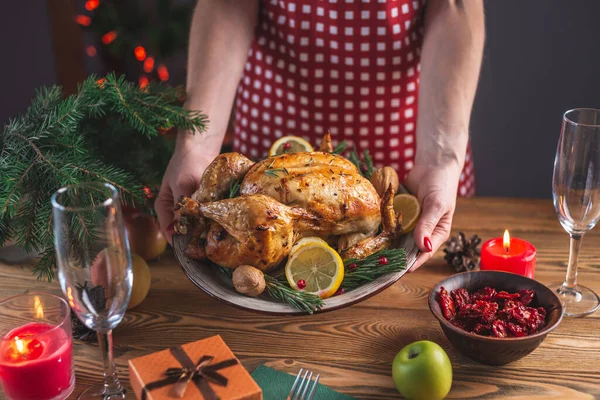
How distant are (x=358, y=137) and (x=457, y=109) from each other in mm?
366

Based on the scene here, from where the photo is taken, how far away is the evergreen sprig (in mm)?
1454

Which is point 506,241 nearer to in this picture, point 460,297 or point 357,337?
point 460,297

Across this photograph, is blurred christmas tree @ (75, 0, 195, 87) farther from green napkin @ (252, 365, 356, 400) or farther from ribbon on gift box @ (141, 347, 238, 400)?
ribbon on gift box @ (141, 347, 238, 400)

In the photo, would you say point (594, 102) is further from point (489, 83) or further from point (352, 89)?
point (352, 89)

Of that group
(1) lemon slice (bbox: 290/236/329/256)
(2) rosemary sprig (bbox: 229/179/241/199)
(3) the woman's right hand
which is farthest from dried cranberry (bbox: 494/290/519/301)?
(3) the woman's right hand

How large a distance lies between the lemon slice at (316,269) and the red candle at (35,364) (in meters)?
0.46

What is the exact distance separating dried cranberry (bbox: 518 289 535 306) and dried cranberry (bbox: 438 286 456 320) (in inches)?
5.8

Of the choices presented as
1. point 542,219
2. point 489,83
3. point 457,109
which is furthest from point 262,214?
point 489,83

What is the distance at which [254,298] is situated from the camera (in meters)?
1.33

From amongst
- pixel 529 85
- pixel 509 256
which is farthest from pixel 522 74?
pixel 509 256

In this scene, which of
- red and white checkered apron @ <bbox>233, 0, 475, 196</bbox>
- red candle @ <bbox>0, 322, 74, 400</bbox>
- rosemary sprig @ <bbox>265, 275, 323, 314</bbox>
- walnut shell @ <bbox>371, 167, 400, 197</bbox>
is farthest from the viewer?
red and white checkered apron @ <bbox>233, 0, 475, 196</bbox>

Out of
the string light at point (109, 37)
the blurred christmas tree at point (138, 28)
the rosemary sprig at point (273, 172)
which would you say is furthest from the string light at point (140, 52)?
the rosemary sprig at point (273, 172)

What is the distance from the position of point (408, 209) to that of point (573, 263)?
0.40 meters

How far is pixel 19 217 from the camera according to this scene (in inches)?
57.7
